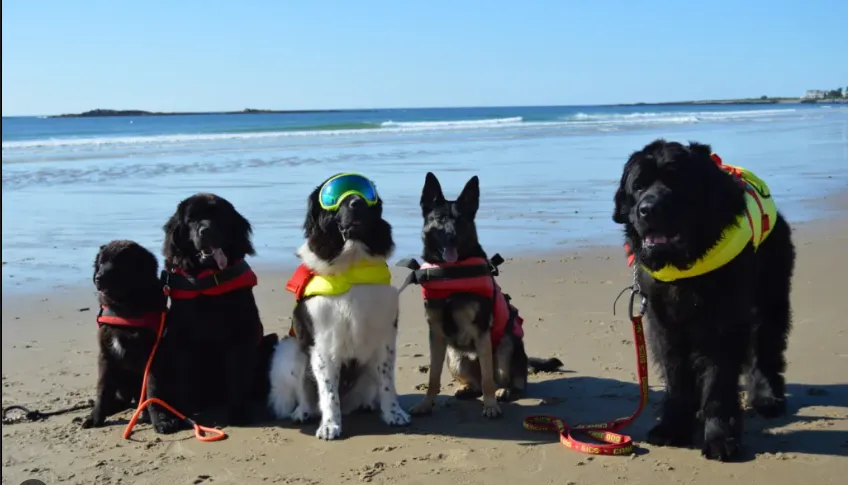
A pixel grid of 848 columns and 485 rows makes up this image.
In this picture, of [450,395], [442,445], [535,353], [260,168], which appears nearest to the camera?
[442,445]

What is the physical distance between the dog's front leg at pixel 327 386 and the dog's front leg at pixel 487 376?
0.97 m

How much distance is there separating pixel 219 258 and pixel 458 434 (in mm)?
1930

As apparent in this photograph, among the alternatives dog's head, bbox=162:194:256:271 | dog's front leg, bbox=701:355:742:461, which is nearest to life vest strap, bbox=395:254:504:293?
dog's head, bbox=162:194:256:271

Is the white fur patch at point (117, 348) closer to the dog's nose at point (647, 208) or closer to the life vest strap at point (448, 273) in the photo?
the life vest strap at point (448, 273)

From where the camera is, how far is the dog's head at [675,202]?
14.0ft

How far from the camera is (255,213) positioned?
531 inches

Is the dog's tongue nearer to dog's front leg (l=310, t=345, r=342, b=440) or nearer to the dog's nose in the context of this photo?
dog's front leg (l=310, t=345, r=342, b=440)

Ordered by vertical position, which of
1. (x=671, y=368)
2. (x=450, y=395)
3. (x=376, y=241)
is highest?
(x=376, y=241)

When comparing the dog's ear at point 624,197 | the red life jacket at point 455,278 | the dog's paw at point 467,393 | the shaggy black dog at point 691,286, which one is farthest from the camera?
the dog's paw at point 467,393

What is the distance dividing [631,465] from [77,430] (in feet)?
11.5

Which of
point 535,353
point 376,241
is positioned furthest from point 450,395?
point 376,241

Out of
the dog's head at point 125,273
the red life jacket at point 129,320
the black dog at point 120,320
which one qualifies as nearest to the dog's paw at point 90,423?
the black dog at point 120,320

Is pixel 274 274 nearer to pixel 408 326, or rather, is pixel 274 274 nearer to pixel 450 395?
pixel 408 326

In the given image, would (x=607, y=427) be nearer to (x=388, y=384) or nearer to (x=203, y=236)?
(x=388, y=384)
